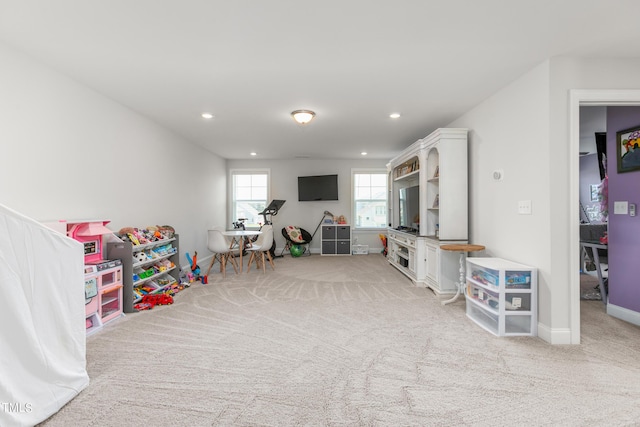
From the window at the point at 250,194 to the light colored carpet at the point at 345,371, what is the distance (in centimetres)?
443

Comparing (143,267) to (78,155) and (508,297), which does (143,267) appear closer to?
(78,155)

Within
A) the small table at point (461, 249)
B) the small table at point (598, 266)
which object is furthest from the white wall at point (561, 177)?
the small table at point (598, 266)

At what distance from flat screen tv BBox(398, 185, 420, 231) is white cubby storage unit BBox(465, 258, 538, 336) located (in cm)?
212

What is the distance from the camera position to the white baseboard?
9.68ft

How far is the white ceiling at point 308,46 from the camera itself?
1896mm

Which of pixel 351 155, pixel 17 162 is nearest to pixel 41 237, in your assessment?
pixel 17 162

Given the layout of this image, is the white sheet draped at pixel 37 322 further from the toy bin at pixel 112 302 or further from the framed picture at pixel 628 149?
the framed picture at pixel 628 149

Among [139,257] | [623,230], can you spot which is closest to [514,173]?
[623,230]

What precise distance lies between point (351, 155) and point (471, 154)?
356 cm

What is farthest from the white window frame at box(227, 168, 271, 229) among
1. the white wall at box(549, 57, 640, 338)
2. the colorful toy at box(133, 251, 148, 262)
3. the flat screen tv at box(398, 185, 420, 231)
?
the white wall at box(549, 57, 640, 338)

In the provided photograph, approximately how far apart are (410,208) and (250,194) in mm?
4241

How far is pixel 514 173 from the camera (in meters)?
2.99

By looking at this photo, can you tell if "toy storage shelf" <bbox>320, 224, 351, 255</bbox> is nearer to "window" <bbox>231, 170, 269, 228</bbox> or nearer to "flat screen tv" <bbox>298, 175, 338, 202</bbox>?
"flat screen tv" <bbox>298, 175, 338, 202</bbox>

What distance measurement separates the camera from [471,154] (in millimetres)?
3873
